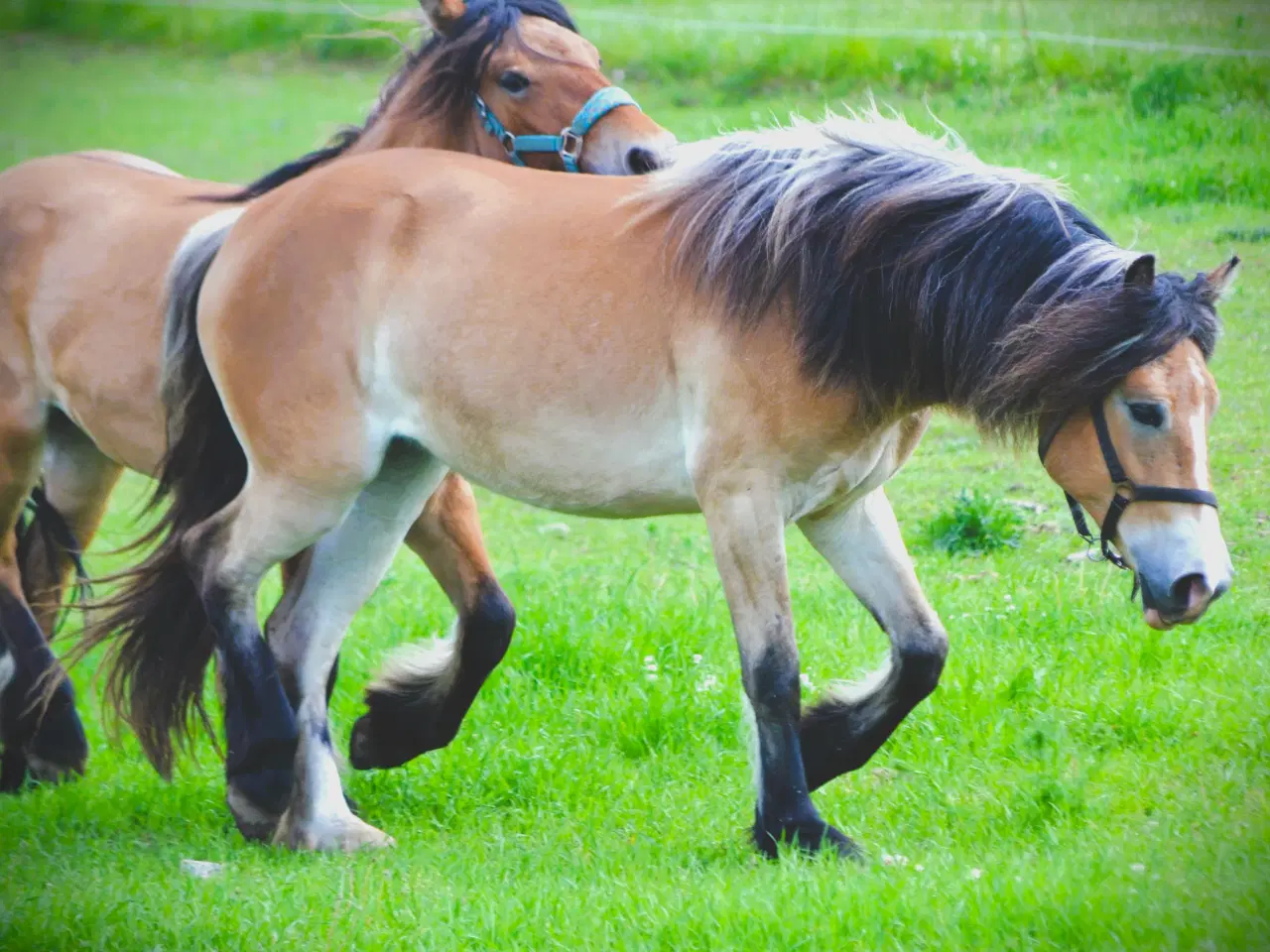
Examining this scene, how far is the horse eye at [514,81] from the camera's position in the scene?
5312 mm

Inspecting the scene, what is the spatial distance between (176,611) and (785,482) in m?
2.21

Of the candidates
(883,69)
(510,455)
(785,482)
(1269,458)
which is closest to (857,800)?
(785,482)

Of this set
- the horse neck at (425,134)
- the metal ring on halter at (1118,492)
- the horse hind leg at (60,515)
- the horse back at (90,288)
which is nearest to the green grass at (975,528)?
the horse neck at (425,134)

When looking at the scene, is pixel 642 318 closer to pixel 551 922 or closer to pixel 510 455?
pixel 510 455

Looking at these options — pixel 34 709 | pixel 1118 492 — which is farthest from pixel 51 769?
pixel 1118 492

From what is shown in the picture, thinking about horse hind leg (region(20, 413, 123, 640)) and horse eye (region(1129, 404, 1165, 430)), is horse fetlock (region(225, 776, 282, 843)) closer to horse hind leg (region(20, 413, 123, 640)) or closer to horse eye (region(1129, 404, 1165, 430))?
horse hind leg (region(20, 413, 123, 640))

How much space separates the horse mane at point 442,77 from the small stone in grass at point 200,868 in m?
2.26

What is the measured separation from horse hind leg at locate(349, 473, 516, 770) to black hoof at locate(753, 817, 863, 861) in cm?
146

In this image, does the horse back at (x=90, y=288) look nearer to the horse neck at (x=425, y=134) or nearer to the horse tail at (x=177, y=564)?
the horse tail at (x=177, y=564)

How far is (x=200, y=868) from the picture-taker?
4.51m

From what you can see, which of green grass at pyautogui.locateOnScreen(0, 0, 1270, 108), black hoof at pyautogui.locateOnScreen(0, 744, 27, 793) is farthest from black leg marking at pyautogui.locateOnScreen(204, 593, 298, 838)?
green grass at pyautogui.locateOnScreen(0, 0, 1270, 108)

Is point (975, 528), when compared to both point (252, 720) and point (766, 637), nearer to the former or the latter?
point (766, 637)

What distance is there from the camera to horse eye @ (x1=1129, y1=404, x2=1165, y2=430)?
3543mm

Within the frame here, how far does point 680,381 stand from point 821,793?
1.35 metres
